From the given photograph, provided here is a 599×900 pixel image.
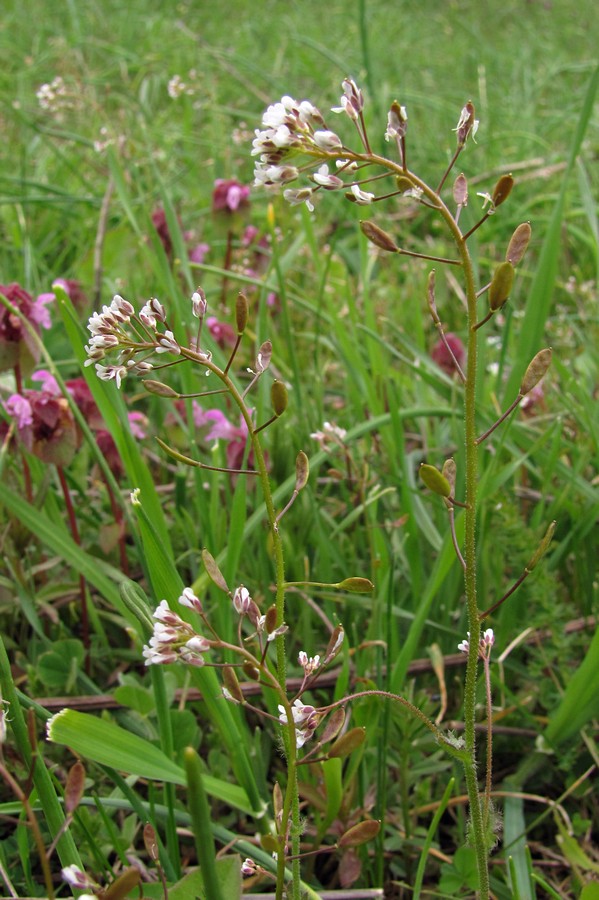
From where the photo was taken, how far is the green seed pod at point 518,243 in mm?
642

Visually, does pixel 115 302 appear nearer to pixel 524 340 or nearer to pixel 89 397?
pixel 89 397

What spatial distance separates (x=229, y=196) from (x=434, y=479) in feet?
5.15

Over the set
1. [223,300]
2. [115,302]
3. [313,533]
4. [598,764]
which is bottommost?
[598,764]

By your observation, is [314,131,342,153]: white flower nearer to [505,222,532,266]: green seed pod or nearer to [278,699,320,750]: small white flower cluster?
[505,222,532,266]: green seed pod

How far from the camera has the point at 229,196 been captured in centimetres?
206

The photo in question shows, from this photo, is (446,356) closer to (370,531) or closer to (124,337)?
(370,531)

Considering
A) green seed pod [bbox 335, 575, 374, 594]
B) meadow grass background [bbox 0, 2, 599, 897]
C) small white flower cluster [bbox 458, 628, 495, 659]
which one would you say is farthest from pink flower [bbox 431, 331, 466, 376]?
green seed pod [bbox 335, 575, 374, 594]

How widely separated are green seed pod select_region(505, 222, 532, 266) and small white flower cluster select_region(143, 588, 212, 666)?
13.5 inches

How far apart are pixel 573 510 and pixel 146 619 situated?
0.80m

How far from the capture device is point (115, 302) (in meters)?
0.68

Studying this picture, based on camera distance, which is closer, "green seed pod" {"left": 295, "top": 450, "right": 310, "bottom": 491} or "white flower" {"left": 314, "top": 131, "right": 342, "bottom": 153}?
"white flower" {"left": 314, "top": 131, "right": 342, "bottom": 153}

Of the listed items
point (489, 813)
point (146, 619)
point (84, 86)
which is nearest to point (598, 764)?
point (489, 813)

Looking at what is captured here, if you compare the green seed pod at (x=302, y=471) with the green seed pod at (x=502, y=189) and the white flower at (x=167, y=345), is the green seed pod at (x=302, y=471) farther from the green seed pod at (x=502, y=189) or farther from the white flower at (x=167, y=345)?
the green seed pod at (x=502, y=189)

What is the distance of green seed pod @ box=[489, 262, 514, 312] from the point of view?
0.61 m
